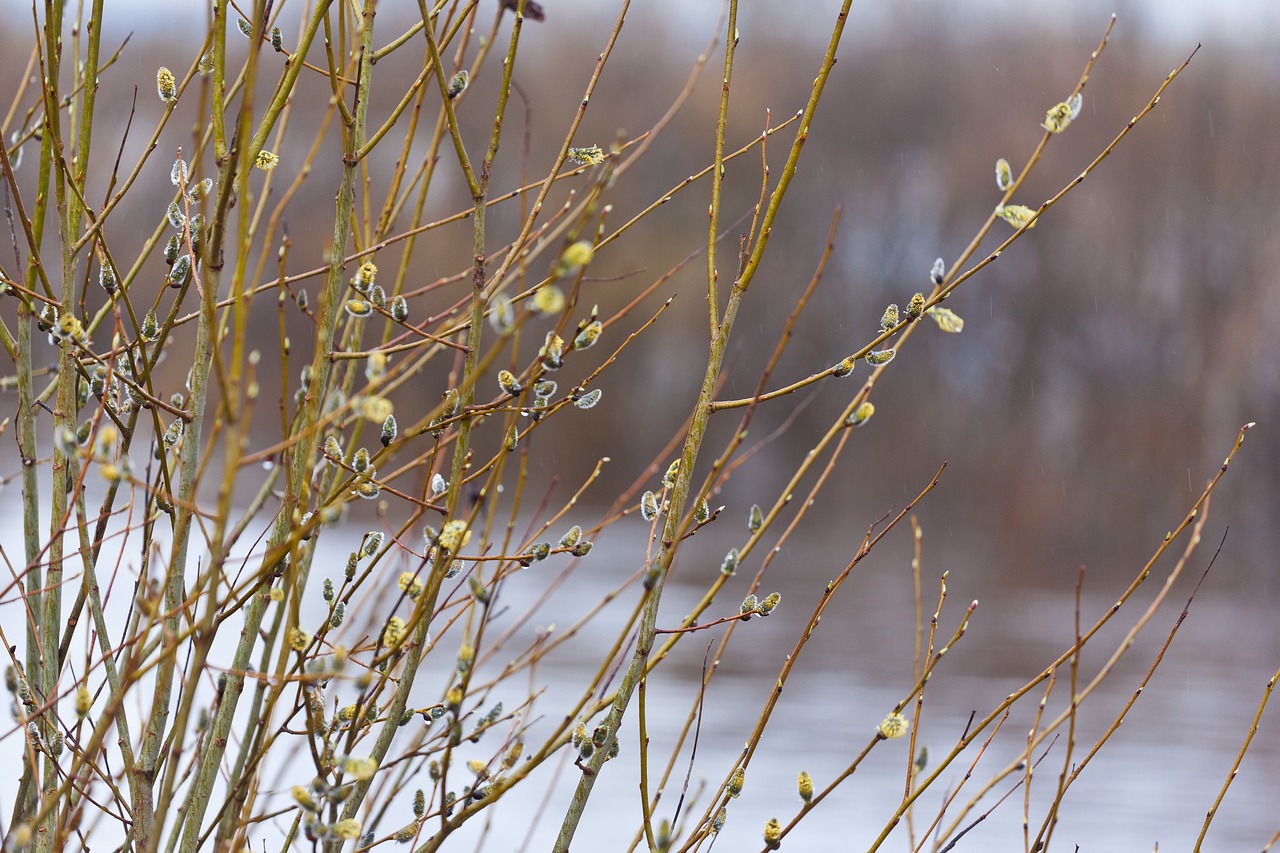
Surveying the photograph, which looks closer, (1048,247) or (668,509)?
(668,509)

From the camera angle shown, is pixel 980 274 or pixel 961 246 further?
pixel 961 246

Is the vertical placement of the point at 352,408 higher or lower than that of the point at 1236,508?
lower

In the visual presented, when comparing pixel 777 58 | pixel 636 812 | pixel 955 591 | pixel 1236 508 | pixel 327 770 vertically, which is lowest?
pixel 327 770

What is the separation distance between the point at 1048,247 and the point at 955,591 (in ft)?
31.4

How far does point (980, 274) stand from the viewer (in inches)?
719

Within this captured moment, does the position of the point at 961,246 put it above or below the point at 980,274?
above

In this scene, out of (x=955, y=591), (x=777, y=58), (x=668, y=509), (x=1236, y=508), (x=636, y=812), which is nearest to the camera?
(x=668, y=509)

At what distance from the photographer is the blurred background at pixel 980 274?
50.2 feet

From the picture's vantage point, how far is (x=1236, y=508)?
14.9 m

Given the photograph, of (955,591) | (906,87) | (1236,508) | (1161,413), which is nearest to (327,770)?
(955,591)

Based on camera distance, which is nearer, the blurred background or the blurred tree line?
the blurred background

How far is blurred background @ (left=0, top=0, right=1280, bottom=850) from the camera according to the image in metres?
15.3

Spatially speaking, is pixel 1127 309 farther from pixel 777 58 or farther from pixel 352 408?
pixel 352 408

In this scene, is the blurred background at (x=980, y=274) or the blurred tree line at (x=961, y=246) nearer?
the blurred background at (x=980, y=274)
